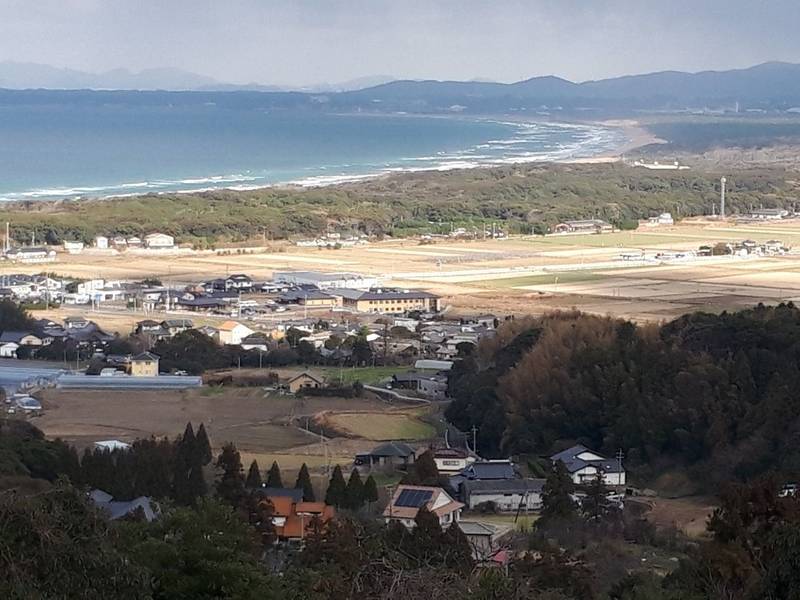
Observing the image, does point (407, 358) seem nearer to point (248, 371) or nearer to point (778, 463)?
point (248, 371)

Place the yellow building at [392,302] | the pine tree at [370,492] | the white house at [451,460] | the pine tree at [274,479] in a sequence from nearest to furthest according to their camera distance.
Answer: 1. the pine tree at [370,492]
2. the pine tree at [274,479]
3. the white house at [451,460]
4. the yellow building at [392,302]

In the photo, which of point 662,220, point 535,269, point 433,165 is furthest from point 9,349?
point 433,165

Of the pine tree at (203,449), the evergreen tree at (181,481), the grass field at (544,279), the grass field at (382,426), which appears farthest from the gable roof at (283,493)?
the grass field at (544,279)

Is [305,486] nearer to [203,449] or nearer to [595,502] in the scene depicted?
[203,449]

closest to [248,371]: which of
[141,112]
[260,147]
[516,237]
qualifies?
[516,237]

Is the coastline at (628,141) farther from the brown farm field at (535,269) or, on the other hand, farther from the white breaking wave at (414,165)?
the brown farm field at (535,269)
